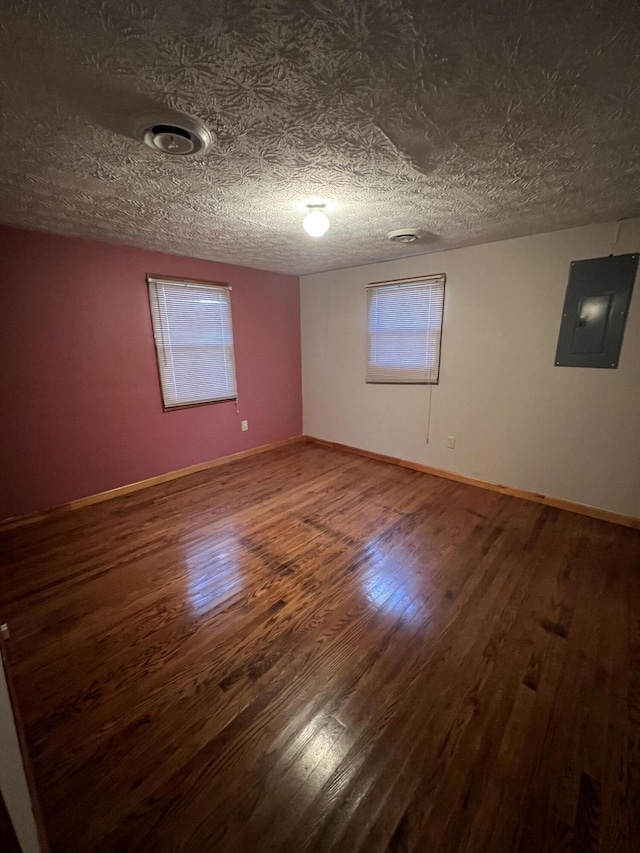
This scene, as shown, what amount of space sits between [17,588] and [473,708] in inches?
98.8

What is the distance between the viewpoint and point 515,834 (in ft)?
3.16

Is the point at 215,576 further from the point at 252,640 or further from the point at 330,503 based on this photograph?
the point at 330,503

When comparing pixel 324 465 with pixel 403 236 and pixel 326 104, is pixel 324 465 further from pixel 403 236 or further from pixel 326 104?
pixel 326 104

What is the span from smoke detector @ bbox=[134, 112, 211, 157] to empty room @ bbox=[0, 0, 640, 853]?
0.6 inches

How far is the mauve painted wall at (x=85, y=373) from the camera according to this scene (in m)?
2.45

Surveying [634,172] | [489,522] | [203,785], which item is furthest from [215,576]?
[634,172]

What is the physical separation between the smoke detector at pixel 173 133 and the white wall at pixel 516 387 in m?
2.52

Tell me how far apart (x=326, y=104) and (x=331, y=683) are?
2236 millimetres

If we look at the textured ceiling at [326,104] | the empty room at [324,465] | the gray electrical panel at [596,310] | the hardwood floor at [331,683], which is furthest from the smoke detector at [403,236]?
the hardwood floor at [331,683]

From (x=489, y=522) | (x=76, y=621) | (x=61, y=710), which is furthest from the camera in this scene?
(x=489, y=522)

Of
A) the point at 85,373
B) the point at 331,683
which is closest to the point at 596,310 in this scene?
the point at 331,683

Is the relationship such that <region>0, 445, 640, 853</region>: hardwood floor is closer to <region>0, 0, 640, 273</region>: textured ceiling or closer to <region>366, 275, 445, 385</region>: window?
<region>366, 275, 445, 385</region>: window

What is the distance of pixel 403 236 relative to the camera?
259 centimetres

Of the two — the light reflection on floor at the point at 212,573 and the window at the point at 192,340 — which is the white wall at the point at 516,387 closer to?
the window at the point at 192,340
